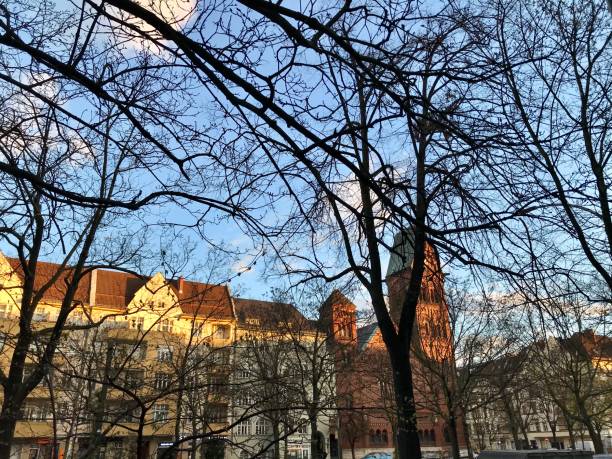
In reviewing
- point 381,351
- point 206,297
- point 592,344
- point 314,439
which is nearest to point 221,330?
point 314,439

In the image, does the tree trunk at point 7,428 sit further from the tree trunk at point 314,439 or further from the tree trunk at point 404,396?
the tree trunk at point 404,396

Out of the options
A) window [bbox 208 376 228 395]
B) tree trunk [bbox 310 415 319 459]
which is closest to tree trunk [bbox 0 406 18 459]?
window [bbox 208 376 228 395]

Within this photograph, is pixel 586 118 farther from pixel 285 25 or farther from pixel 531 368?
pixel 531 368

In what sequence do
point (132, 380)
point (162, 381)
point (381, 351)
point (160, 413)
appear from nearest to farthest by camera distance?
point (132, 380) < point (162, 381) < point (160, 413) < point (381, 351)

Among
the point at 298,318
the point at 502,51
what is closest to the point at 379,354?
the point at 298,318

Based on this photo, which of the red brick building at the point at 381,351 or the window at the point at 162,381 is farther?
the red brick building at the point at 381,351

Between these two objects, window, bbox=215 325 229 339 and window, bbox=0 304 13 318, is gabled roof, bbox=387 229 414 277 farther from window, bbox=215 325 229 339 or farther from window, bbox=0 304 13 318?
window, bbox=0 304 13 318

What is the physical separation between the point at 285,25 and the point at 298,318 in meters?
24.5

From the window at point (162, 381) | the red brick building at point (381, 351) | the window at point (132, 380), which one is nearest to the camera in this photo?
the window at point (132, 380)

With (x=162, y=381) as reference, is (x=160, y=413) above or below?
below

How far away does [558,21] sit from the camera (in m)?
8.88

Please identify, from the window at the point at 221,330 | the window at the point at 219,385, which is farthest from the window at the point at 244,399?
the window at the point at 221,330

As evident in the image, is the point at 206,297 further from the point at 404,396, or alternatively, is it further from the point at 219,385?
the point at 219,385

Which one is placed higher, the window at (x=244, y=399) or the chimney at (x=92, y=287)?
the chimney at (x=92, y=287)
